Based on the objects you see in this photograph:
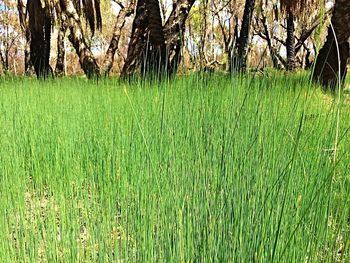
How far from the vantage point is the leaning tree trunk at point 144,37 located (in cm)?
527

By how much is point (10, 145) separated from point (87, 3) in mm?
4797

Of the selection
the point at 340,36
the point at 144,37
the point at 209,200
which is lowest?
the point at 209,200

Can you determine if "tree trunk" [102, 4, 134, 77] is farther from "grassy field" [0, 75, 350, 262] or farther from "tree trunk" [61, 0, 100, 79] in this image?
"grassy field" [0, 75, 350, 262]

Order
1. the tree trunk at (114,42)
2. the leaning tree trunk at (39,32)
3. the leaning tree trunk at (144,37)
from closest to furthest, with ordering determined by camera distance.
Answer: the leaning tree trunk at (144,37) → the leaning tree trunk at (39,32) → the tree trunk at (114,42)

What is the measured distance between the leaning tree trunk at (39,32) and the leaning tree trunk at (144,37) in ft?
6.33

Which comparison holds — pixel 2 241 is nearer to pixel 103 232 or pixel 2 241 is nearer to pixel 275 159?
pixel 103 232

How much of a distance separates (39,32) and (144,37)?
248 centimetres

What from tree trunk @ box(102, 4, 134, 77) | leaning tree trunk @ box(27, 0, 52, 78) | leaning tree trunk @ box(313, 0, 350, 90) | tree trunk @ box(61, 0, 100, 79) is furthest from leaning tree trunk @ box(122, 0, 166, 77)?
leaning tree trunk @ box(313, 0, 350, 90)

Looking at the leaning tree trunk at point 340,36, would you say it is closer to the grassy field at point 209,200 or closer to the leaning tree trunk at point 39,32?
the grassy field at point 209,200

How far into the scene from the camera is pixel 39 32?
7.10m

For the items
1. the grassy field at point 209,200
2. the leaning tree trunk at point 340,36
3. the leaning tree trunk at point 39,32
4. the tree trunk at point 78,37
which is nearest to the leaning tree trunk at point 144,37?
the tree trunk at point 78,37

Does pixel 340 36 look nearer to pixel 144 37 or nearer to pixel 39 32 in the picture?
pixel 144 37

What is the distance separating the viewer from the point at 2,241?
1.27 metres

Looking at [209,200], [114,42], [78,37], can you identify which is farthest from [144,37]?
[209,200]
